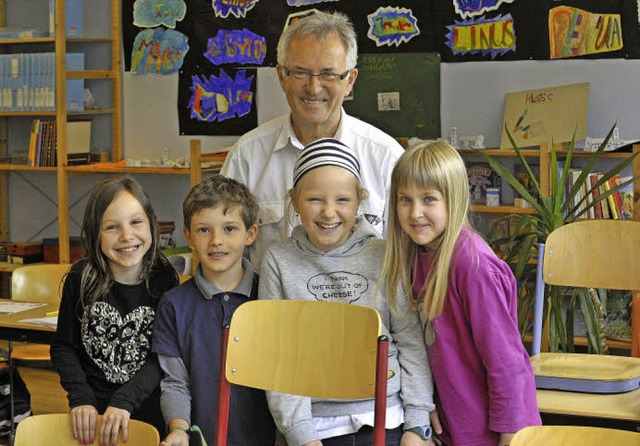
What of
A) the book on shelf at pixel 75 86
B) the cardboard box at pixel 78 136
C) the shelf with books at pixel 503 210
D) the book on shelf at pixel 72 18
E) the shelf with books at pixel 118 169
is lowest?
the shelf with books at pixel 503 210

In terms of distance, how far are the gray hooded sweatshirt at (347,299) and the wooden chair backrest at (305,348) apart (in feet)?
0.41

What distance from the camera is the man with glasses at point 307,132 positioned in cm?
283

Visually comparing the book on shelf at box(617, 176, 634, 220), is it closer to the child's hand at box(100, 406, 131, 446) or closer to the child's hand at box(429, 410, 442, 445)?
the child's hand at box(429, 410, 442, 445)

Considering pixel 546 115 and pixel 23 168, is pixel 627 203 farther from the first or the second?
pixel 23 168

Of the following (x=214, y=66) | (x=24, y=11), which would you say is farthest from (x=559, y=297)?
(x=24, y=11)

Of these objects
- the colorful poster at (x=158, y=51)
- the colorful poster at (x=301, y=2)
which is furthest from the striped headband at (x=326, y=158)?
the colorful poster at (x=158, y=51)

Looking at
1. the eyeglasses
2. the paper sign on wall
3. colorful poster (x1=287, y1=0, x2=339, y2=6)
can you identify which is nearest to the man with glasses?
the eyeglasses

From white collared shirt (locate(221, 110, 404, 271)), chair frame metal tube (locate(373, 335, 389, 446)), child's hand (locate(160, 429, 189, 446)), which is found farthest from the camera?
white collared shirt (locate(221, 110, 404, 271))

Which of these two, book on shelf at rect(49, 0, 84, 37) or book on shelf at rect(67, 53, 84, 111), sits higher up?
book on shelf at rect(49, 0, 84, 37)

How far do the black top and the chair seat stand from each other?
3.95 feet

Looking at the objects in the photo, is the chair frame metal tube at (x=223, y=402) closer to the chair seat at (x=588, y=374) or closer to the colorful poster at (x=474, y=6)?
the chair seat at (x=588, y=374)

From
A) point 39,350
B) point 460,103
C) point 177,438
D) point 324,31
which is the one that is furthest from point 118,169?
point 177,438

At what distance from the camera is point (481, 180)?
5316mm

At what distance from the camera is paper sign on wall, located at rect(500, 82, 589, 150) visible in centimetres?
509
